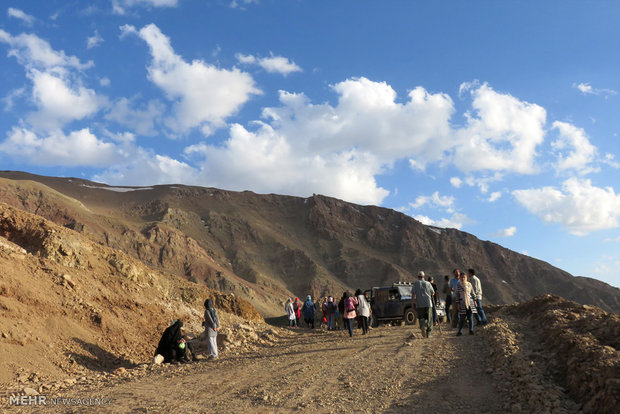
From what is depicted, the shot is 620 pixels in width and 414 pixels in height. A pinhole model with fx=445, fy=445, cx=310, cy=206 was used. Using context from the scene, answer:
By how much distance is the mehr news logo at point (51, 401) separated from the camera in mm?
6528

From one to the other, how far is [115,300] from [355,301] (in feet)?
25.8

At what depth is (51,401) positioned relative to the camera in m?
6.84

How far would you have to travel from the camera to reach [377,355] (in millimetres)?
8781

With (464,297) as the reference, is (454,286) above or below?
above

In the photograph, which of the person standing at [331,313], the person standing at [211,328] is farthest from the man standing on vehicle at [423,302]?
the person standing at [331,313]

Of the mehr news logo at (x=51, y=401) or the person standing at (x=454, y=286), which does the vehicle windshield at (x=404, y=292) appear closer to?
the person standing at (x=454, y=286)

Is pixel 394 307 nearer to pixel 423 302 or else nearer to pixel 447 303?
pixel 447 303

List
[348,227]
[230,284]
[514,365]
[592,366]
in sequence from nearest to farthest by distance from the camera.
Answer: [592,366]
[514,365]
[230,284]
[348,227]

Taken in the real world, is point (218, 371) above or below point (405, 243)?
below

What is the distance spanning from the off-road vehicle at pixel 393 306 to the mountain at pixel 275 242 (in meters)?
37.0

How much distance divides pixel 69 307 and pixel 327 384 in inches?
349

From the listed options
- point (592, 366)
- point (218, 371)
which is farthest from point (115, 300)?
point (592, 366)

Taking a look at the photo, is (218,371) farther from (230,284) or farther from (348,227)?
(348,227)

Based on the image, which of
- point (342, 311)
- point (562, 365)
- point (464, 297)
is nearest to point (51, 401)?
point (562, 365)
